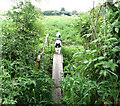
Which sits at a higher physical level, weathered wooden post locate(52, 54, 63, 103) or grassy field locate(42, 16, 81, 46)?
grassy field locate(42, 16, 81, 46)

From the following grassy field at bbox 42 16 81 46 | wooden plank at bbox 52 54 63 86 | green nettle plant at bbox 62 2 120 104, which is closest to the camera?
green nettle plant at bbox 62 2 120 104

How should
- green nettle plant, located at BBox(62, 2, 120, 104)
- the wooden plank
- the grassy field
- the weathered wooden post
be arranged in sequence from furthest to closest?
the grassy field → the wooden plank → the weathered wooden post → green nettle plant, located at BBox(62, 2, 120, 104)

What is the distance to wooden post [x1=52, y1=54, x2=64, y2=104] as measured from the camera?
6.75 ft

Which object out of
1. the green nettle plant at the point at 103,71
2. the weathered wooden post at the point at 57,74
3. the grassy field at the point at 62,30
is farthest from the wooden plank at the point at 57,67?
the grassy field at the point at 62,30

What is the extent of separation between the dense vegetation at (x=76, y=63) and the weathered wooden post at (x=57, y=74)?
10cm

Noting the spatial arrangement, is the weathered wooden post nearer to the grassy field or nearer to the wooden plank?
the wooden plank

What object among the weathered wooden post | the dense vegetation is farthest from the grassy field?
the dense vegetation

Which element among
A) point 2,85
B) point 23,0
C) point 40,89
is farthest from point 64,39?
point 2,85

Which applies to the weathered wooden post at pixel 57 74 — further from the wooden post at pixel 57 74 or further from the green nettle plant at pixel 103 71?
the green nettle plant at pixel 103 71

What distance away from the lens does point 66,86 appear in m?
1.67

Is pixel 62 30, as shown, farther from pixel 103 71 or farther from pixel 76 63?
pixel 103 71

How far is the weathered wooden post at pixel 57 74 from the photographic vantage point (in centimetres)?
206

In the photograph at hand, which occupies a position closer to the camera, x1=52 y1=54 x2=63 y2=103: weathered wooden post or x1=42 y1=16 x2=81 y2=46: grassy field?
x1=52 y1=54 x2=63 y2=103: weathered wooden post

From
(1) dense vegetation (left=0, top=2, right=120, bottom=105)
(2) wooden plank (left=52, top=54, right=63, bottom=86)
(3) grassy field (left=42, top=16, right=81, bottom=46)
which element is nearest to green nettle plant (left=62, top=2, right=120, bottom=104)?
(1) dense vegetation (left=0, top=2, right=120, bottom=105)
